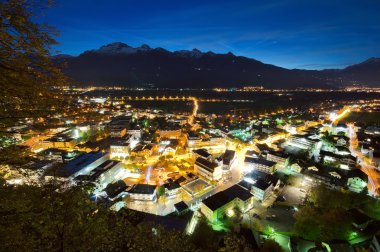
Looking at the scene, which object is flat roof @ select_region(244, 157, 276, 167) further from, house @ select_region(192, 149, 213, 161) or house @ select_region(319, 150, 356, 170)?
house @ select_region(319, 150, 356, 170)

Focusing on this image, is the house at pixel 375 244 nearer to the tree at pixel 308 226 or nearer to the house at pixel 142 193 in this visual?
the tree at pixel 308 226

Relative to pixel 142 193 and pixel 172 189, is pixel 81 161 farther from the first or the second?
pixel 172 189

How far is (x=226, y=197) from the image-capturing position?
14586 mm

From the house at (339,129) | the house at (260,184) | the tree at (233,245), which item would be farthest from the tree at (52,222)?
the house at (339,129)

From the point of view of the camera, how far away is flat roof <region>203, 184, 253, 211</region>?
13.8m

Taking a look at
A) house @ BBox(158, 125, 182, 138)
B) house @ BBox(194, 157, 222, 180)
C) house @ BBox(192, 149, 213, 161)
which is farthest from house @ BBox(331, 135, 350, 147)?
house @ BBox(158, 125, 182, 138)

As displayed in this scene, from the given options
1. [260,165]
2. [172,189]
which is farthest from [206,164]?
[260,165]

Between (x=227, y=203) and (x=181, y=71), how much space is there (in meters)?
139

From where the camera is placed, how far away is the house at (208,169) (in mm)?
18342

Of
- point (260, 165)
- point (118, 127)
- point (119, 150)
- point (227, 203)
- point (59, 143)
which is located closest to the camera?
point (227, 203)

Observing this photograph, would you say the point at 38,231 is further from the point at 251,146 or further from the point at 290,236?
the point at 251,146

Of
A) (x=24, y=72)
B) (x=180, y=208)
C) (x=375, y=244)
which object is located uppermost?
(x=24, y=72)

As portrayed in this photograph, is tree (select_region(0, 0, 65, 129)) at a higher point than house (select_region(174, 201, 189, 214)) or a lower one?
higher

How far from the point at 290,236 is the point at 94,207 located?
475 inches
